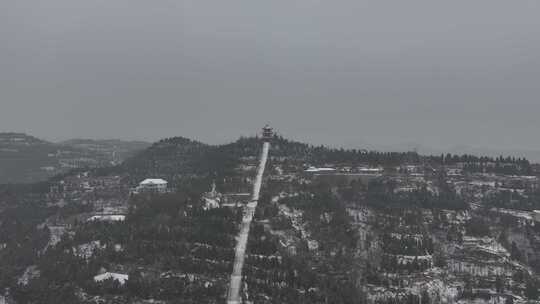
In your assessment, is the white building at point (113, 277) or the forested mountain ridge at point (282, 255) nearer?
the white building at point (113, 277)

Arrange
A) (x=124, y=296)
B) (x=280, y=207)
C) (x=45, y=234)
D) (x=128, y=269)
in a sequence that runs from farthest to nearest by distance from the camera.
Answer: (x=45, y=234)
(x=280, y=207)
(x=128, y=269)
(x=124, y=296)

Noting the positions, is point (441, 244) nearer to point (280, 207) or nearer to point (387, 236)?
point (387, 236)

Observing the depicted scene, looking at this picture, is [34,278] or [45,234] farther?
[45,234]

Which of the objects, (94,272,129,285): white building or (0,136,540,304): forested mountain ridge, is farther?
(0,136,540,304): forested mountain ridge

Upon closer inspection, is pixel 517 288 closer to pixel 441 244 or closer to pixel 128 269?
pixel 441 244

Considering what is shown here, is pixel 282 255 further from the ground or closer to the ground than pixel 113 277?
further from the ground

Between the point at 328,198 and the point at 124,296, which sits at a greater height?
the point at 328,198

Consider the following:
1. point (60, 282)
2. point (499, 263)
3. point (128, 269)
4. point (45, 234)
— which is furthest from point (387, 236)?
point (45, 234)

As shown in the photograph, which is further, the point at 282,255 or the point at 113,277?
the point at 282,255

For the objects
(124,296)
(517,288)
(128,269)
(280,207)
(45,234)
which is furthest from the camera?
(45,234)
